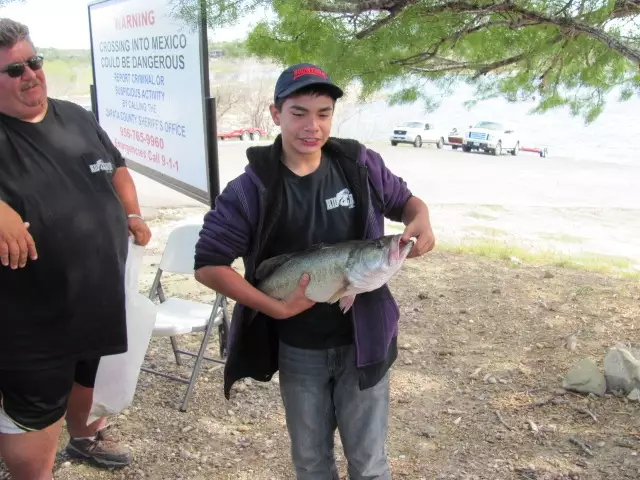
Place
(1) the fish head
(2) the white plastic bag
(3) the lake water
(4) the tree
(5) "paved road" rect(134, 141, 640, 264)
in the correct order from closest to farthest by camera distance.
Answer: (1) the fish head < (2) the white plastic bag < (4) the tree < (5) "paved road" rect(134, 141, 640, 264) < (3) the lake water

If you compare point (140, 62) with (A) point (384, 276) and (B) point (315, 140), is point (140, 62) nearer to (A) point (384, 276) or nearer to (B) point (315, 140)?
(B) point (315, 140)

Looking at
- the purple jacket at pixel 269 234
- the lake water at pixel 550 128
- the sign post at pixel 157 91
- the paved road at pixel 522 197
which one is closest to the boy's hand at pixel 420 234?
the purple jacket at pixel 269 234

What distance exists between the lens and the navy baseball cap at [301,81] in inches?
68.4

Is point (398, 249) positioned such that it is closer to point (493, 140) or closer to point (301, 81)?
point (301, 81)

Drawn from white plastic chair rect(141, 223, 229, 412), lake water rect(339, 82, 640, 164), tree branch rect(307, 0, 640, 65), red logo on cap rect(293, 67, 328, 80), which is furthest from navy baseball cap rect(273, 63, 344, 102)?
lake water rect(339, 82, 640, 164)

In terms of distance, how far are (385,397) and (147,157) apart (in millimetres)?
3241

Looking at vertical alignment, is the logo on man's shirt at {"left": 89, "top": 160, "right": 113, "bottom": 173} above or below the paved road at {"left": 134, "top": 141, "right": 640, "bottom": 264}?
above

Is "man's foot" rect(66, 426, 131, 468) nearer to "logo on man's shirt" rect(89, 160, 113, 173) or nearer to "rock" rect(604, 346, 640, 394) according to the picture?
"logo on man's shirt" rect(89, 160, 113, 173)

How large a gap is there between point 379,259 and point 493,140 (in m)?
Answer: 27.9

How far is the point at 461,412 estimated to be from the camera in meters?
3.25

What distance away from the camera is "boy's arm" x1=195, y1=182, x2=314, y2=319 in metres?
1.73

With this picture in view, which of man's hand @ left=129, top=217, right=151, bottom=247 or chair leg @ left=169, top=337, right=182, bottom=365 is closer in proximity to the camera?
man's hand @ left=129, top=217, right=151, bottom=247

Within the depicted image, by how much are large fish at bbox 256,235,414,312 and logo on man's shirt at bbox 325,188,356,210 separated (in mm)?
167

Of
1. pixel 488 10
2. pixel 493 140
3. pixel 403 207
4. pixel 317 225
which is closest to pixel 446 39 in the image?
pixel 488 10
